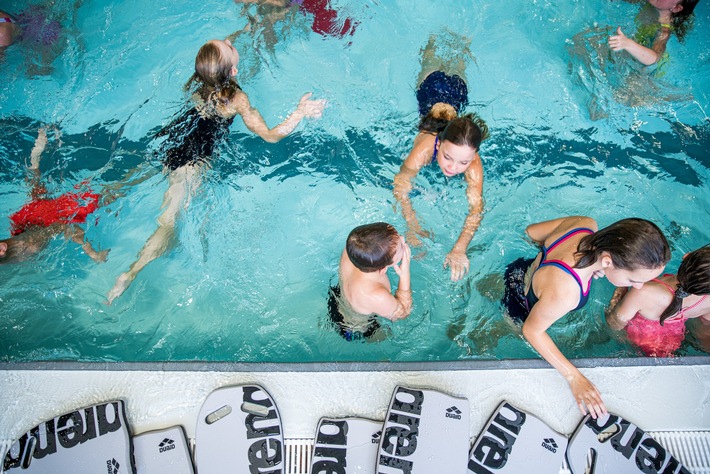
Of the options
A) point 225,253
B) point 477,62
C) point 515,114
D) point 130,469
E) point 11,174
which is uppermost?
point 477,62

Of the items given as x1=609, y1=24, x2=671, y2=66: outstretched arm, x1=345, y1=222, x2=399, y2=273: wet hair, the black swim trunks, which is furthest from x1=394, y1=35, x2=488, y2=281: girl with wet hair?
x1=609, y1=24, x2=671, y2=66: outstretched arm

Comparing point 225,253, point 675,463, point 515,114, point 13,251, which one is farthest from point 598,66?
point 13,251

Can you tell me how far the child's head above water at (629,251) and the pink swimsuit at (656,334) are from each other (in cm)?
87

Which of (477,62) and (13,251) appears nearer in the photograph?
(13,251)

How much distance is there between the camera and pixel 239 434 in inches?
103

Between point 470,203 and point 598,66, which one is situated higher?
point 598,66

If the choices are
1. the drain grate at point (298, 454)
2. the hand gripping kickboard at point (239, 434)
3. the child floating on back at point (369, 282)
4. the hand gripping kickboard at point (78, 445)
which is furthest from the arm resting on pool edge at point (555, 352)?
the hand gripping kickboard at point (78, 445)

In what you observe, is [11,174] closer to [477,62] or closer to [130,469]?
[130,469]

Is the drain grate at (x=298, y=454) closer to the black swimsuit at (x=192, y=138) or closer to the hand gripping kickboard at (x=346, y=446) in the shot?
the hand gripping kickboard at (x=346, y=446)

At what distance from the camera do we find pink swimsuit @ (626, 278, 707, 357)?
280cm

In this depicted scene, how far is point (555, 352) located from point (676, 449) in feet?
3.30

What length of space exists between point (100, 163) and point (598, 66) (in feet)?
→ 15.2

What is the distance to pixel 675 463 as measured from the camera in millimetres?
2518

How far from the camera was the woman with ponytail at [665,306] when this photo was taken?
2.25m
